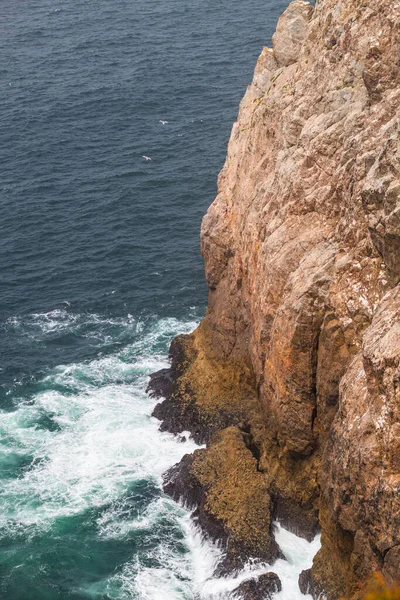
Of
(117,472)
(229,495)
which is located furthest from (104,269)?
(229,495)

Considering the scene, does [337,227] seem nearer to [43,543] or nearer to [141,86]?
[43,543]

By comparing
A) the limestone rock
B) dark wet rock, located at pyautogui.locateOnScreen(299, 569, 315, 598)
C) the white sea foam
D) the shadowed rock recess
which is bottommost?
the white sea foam

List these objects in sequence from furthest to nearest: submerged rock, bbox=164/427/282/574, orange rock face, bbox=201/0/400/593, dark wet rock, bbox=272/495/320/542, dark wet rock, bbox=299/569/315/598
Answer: dark wet rock, bbox=272/495/320/542
submerged rock, bbox=164/427/282/574
dark wet rock, bbox=299/569/315/598
orange rock face, bbox=201/0/400/593

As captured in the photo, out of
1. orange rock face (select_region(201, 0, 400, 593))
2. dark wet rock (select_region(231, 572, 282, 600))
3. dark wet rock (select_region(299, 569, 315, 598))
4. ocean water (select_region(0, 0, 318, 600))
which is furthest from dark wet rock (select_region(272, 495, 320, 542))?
dark wet rock (select_region(231, 572, 282, 600))

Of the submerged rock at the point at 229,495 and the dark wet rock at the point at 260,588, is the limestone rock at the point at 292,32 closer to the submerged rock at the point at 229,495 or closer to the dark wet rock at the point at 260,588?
the submerged rock at the point at 229,495

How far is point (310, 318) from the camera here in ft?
161

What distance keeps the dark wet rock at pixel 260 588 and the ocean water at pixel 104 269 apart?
82 centimetres

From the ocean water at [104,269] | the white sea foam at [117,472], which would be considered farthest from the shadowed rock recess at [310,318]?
the ocean water at [104,269]

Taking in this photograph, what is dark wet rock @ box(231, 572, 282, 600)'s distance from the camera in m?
50.4

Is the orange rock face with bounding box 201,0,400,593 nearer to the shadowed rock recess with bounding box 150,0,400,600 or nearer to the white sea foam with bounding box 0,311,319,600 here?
the shadowed rock recess with bounding box 150,0,400,600

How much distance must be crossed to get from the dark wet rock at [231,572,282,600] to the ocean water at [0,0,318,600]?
2.68ft

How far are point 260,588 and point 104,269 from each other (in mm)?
45800

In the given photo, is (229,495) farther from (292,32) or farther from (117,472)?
(292,32)

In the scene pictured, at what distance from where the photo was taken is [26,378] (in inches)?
2990
